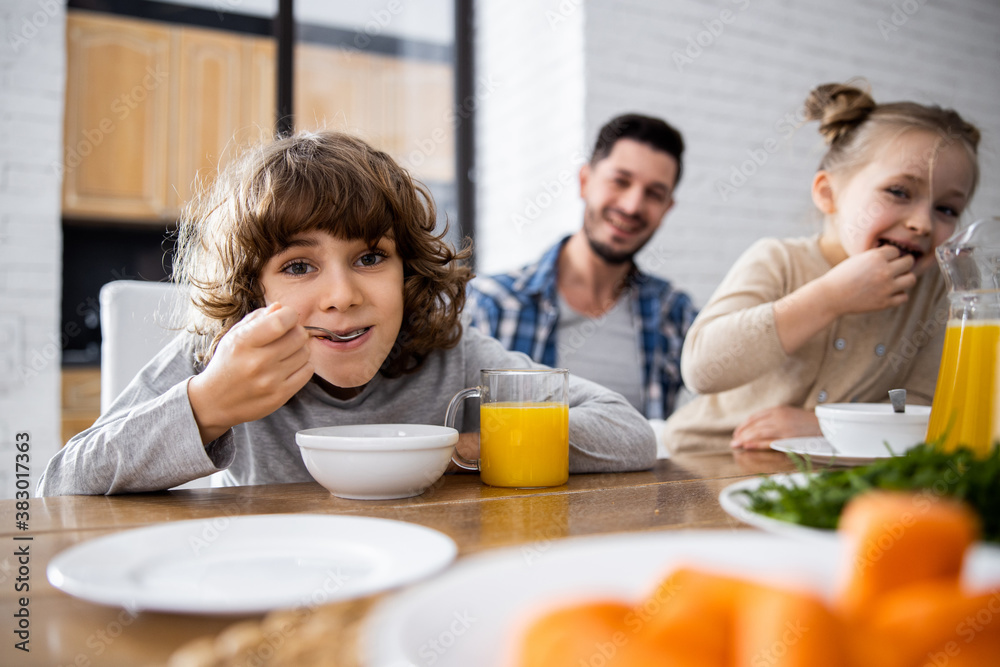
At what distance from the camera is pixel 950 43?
12.9 feet

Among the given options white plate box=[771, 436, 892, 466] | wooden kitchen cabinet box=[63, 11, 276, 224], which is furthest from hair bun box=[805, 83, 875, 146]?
wooden kitchen cabinet box=[63, 11, 276, 224]

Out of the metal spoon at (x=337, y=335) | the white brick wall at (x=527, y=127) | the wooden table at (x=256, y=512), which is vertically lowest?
the wooden table at (x=256, y=512)

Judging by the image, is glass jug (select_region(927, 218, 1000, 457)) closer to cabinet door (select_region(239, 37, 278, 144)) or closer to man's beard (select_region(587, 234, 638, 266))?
man's beard (select_region(587, 234, 638, 266))

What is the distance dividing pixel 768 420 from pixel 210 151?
3.03 meters

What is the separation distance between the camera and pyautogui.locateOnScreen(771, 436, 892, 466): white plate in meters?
0.87

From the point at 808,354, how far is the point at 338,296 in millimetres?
941

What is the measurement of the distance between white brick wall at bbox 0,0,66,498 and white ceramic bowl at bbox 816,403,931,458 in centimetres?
269

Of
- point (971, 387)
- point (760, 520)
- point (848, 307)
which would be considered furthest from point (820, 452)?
point (760, 520)

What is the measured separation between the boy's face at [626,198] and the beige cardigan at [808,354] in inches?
26.4

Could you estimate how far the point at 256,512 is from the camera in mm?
693

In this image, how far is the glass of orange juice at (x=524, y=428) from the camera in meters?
0.81

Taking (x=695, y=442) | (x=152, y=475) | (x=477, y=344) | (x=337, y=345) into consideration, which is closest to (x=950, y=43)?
→ (x=695, y=442)

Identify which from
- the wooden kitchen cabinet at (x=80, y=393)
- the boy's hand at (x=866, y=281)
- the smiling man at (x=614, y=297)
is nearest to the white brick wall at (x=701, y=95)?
the smiling man at (x=614, y=297)

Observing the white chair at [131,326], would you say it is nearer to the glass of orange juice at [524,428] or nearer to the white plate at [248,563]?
the glass of orange juice at [524,428]
